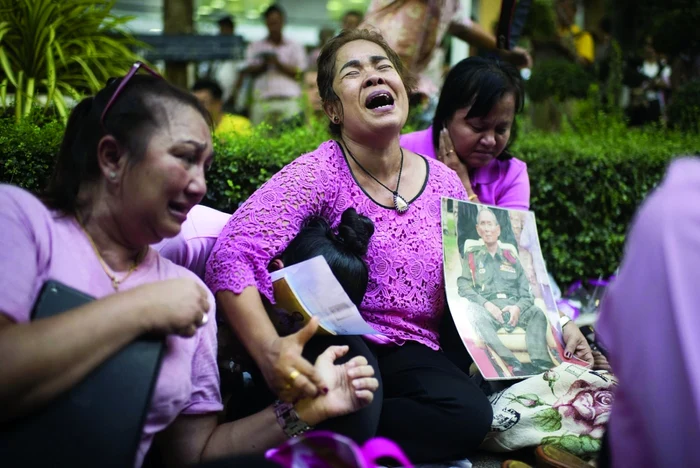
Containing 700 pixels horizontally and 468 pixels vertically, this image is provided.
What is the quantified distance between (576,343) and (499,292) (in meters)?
0.46

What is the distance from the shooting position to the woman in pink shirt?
3.53 meters

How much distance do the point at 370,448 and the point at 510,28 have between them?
365cm

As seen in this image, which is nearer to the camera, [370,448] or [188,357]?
[370,448]

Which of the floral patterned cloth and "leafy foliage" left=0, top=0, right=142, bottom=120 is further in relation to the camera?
"leafy foliage" left=0, top=0, right=142, bottom=120

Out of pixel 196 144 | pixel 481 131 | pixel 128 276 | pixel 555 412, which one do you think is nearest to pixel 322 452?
pixel 128 276

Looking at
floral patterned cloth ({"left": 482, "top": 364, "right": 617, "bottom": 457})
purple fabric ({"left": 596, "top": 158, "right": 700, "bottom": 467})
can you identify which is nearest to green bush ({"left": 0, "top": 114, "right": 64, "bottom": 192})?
floral patterned cloth ({"left": 482, "top": 364, "right": 617, "bottom": 457})

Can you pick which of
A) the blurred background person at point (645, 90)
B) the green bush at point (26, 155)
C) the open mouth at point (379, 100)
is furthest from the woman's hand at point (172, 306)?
the blurred background person at point (645, 90)

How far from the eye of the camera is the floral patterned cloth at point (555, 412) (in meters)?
2.84

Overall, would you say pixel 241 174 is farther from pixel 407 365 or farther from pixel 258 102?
pixel 258 102

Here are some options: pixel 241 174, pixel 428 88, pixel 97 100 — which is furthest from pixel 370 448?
pixel 428 88

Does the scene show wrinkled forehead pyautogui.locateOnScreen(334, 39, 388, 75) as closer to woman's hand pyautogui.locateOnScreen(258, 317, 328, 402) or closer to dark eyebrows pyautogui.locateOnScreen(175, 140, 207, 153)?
dark eyebrows pyautogui.locateOnScreen(175, 140, 207, 153)

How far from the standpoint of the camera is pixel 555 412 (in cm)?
288

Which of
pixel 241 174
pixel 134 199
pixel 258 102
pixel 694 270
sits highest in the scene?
pixel 694 270

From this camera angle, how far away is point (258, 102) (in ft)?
24.8
